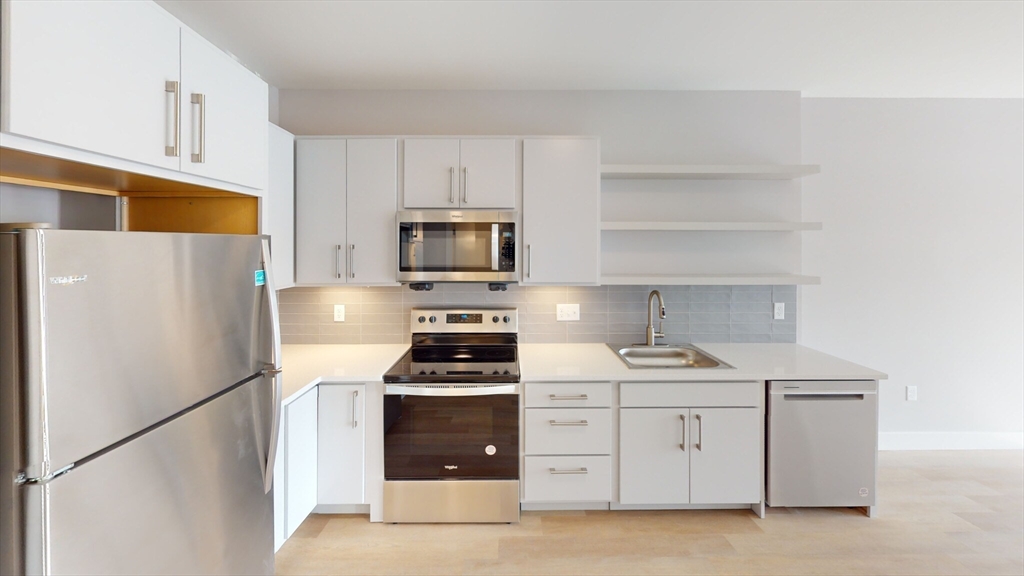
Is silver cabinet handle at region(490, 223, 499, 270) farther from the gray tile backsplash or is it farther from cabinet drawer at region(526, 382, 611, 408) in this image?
cabinet drawer at region(526, 382, 611, 408)

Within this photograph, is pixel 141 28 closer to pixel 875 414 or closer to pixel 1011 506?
pixel 875 414

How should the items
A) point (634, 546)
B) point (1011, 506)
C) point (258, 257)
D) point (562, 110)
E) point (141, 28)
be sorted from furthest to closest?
point (562, 110) → point (1011, 506) → point (634, 546) → point (258, 257) → point (141, 28)

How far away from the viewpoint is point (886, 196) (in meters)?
3.38

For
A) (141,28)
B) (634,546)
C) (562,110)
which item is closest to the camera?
(141,28)

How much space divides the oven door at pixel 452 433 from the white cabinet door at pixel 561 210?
74 centimetres

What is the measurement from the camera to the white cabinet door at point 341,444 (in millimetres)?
2457

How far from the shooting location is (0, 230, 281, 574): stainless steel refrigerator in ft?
2.99

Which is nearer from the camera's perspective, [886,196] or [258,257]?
[258,257]

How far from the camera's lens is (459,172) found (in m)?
2.76

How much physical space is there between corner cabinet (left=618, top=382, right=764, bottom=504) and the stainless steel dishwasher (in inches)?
3.2

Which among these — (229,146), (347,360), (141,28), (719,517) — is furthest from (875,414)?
(141,28)

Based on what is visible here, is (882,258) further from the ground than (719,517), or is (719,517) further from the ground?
(882,258)

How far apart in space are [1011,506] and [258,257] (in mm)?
3877

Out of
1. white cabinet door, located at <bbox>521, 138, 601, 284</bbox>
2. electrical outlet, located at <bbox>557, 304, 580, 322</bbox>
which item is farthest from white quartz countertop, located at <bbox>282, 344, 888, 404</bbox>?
white cabinet door, located at <bbox>521, 138, 601, 284</bbox>
